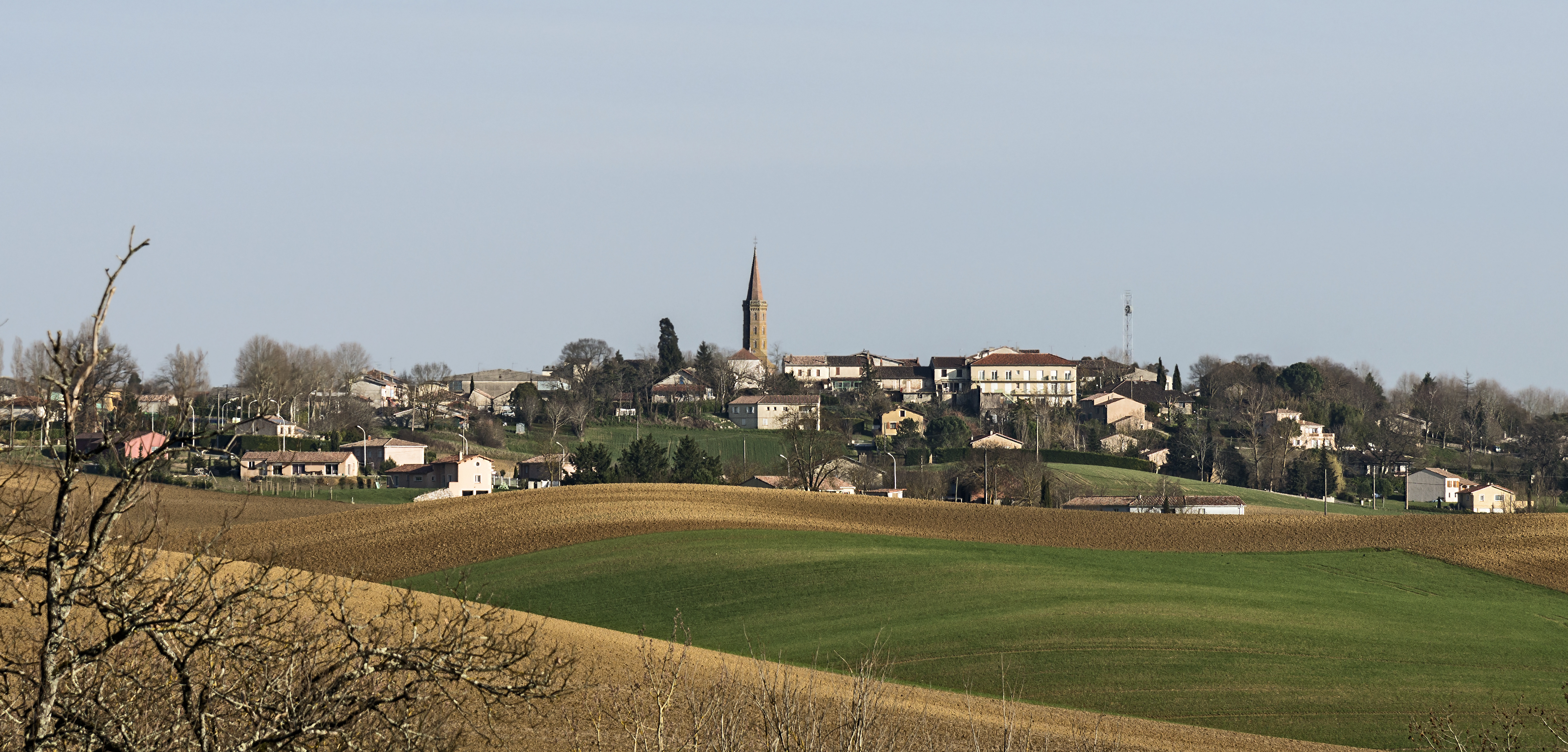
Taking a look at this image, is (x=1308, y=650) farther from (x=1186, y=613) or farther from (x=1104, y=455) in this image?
(x=1104, y=455)

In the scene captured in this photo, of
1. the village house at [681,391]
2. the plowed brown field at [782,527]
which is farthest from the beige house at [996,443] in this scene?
the plowed brown field at [782,527]

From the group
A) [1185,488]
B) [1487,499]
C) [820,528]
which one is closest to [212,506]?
[820,528]

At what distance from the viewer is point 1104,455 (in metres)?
116

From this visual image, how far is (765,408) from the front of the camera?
146 m

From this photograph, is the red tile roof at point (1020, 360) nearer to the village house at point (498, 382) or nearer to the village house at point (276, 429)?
the village house at point (498, 382)

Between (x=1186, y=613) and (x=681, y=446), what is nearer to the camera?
(x=1186, y=613)

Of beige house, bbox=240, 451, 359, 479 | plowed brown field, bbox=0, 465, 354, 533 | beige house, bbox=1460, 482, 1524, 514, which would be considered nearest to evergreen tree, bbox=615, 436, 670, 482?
beige house, bbox=240, 451, 359, 479

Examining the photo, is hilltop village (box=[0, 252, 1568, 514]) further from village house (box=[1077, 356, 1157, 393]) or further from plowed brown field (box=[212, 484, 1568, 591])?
plowed brown field (box=[212, 484, 1568, 591])

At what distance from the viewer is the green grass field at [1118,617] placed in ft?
89.0

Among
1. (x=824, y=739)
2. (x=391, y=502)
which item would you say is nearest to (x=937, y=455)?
(x=391, y=502)

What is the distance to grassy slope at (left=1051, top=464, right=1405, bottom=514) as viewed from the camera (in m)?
100

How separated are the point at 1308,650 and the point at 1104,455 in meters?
86.5

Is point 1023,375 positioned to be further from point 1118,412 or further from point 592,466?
point 592,466

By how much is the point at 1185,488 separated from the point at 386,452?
58.0 metres
